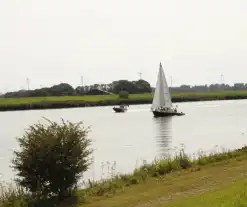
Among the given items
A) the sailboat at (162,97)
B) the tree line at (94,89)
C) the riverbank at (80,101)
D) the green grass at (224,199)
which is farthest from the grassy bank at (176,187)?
the tree line at (94,89)

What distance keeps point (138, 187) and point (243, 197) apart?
639cm

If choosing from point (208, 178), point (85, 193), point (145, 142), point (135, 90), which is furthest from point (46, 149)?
point (135, 90)

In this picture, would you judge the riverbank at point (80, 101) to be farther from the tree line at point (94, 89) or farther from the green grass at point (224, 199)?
the green grass at point (224, 199)

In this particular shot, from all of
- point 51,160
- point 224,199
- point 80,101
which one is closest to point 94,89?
point 80,101

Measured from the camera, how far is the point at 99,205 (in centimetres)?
1425

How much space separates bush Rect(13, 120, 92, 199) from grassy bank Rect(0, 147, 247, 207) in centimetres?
61

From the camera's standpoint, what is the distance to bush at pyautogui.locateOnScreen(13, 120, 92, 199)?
14.9 meters

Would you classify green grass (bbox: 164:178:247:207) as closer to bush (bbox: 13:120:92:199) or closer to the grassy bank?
the grassy bank

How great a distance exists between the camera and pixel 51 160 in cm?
1489

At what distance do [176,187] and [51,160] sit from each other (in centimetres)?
421

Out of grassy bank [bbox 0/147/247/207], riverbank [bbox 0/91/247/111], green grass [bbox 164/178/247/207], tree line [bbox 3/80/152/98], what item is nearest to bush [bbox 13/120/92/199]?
grassy bank [bbox 0/147/247/207]

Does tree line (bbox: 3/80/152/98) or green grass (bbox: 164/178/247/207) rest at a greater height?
tree line (bbox: 3/80/152/98)

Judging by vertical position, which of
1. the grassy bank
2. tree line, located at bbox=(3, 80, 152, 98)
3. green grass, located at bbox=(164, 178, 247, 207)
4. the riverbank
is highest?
tree line, located at bbox=(3, 80, 152, 98)

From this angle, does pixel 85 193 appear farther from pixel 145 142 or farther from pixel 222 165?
pixel 145 142
